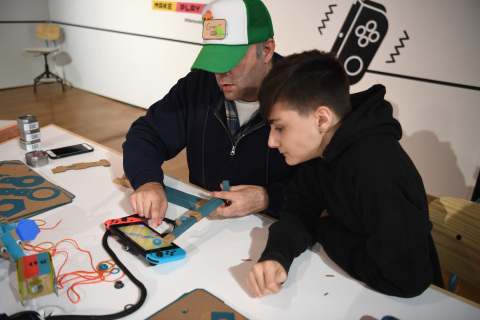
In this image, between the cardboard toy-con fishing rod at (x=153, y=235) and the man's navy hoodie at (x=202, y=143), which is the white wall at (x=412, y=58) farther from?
the cardboard toy-con fishing rod at (x=153, y=235)

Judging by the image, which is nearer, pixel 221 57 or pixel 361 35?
pixel 221 57

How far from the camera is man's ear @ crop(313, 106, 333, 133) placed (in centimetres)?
91

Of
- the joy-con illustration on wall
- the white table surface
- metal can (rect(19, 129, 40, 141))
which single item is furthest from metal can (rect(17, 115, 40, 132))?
the joy-con illustration on wall

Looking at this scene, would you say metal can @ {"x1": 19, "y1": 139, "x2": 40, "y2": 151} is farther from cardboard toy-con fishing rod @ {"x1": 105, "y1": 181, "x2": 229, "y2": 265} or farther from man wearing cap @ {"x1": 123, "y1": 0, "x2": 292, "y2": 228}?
cardboard toy-con fishing rod @ {"x1": 105, "y1": 181, "x2": 229, "y2": 265}

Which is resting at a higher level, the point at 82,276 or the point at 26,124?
the point at 26,124

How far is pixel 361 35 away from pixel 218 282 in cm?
245

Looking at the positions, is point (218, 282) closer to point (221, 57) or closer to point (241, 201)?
point (241, 201)

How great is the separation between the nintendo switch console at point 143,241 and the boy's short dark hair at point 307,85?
16.8 inches

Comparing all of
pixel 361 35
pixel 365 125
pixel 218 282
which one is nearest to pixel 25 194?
pixel 218 282

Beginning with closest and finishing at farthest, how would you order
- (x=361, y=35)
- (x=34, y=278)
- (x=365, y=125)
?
(x=34, y=278), (x=365, y=125), (x=361, y=35)

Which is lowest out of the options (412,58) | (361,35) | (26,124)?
(26,124)

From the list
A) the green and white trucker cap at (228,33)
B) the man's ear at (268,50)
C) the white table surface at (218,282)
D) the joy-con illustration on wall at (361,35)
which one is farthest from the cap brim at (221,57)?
the joy-con illustration on wall at (361,35)

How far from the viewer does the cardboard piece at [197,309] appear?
0.79 m

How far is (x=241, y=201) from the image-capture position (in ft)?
3.68
